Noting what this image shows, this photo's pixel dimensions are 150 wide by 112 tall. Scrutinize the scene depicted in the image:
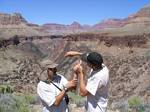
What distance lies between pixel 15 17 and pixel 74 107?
128078mm

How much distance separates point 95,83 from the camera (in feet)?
17.5

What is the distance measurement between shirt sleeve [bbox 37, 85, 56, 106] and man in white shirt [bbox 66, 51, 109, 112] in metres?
0.47

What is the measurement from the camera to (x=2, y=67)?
43.8 m

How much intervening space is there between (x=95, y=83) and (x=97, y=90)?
10 cm

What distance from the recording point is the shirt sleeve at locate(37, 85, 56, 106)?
221 inches

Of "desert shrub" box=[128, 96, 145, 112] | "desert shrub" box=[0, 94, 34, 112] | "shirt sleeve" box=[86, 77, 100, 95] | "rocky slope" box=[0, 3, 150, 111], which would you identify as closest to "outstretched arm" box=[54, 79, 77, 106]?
"shirt sleeve" box=[86, 77, 100, 95]

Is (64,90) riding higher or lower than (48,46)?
higher

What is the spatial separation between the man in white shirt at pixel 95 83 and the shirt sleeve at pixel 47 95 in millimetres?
473

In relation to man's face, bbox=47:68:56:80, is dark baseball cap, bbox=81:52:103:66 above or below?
above

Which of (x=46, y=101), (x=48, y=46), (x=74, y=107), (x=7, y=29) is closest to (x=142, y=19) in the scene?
(x=48, y=46)

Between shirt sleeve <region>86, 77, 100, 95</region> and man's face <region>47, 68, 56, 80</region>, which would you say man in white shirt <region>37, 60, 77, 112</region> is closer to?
man's face <region>47, 68, 56, 80</region>

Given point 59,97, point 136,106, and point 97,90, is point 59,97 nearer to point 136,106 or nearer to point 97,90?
point 97,90

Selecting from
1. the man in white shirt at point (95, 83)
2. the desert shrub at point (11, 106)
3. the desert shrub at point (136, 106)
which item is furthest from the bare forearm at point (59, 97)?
the desert shrub at point (136, 106)

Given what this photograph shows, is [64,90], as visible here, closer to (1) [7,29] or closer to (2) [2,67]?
(2) [2,67]
